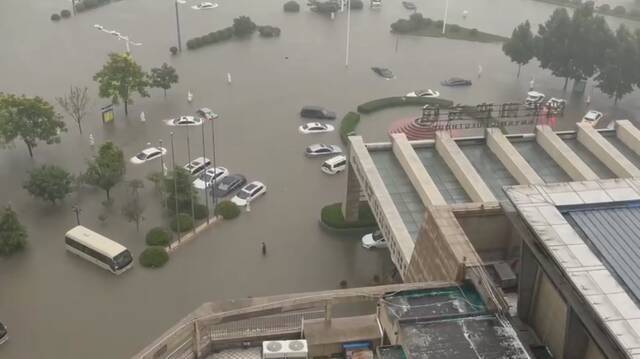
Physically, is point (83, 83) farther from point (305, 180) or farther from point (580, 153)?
point (580, 153)

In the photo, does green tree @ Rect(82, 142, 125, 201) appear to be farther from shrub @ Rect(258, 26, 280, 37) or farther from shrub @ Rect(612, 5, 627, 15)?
shrub @ Rect(612, 5, 627, 15)

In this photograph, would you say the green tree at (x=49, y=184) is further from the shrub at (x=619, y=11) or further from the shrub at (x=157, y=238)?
the shrub at (x=619, y=11)

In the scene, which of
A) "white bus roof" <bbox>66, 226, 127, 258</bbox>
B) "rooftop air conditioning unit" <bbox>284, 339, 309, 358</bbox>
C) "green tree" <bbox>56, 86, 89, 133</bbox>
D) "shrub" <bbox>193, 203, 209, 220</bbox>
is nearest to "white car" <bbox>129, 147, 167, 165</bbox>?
"green tree" <bbox>56, 86, 89, 133</bbox>

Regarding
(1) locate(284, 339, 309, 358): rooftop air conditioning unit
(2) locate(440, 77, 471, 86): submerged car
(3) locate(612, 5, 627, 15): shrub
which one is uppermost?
(3) locate(612, 5, 627, 15): shrub

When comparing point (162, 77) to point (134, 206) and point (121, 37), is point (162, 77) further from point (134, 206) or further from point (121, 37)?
point (134, 206)

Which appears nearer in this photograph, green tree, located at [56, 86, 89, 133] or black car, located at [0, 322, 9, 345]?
black car, located at [0, 322, 9, 345]

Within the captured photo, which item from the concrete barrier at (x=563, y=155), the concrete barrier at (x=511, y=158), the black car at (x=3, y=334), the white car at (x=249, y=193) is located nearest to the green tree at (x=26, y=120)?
the white car at (x=249, y=193)

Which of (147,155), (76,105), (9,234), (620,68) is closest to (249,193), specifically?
(147,155)

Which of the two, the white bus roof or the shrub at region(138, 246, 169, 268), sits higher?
the white bus roof
